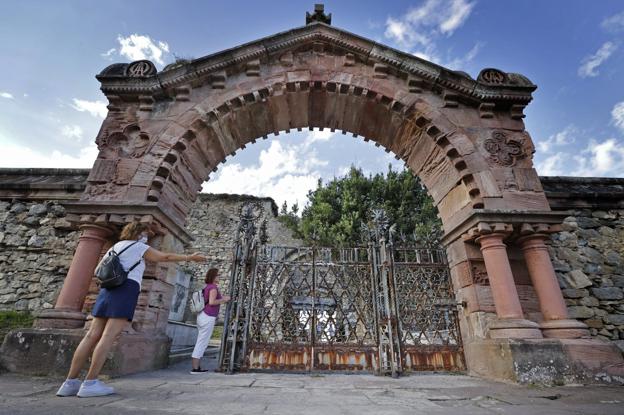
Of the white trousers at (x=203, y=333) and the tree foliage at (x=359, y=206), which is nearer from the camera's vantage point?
the white trousers at (x=203, y=333)

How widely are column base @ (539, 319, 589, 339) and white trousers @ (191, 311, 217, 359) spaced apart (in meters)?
5.02

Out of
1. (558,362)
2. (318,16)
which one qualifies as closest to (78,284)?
(558,362)

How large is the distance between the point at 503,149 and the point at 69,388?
22.8 feet

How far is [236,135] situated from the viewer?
6.55m

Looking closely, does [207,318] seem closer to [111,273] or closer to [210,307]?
[210,307]

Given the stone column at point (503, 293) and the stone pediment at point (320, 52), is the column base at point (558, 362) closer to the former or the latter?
the stone column at point (503, 293)

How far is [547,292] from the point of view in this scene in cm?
437

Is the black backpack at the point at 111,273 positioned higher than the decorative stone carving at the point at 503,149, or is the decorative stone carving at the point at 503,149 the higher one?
the decorative stone carving at the point at 503,149

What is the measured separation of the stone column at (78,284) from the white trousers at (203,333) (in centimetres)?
160

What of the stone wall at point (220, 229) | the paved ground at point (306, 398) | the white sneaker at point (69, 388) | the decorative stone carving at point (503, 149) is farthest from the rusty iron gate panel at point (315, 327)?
the stone wall at point (220, 229)

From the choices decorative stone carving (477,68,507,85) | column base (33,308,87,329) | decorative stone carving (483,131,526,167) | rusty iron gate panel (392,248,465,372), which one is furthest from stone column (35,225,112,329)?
decorative stone carving (477,68,507,85)

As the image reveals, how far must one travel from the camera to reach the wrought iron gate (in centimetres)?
484

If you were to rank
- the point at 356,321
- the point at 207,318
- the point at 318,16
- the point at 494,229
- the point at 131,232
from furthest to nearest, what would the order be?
the point at 318,16 → the point at 356,321 → the point at 207,318 → the point at 494,229 → the point at 131,232

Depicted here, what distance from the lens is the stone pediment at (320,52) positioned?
5.71m
